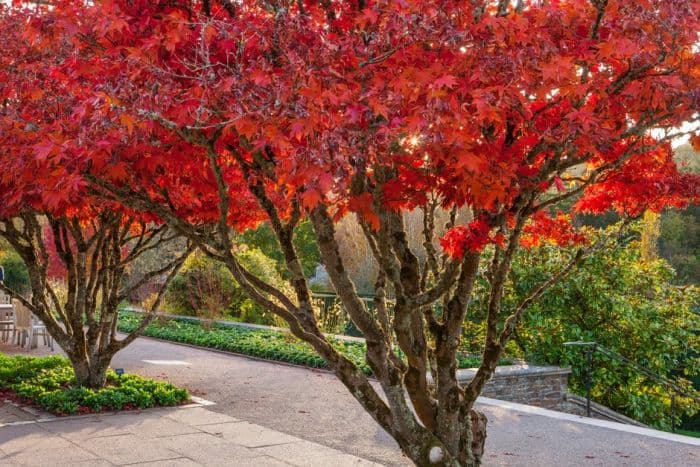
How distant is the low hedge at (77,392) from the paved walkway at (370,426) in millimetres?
654

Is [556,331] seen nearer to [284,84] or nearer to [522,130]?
[522,130]

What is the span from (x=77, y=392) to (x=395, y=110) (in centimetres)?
610

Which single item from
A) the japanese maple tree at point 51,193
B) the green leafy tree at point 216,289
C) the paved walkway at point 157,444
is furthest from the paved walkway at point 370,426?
the green leafy tree at point 216,289

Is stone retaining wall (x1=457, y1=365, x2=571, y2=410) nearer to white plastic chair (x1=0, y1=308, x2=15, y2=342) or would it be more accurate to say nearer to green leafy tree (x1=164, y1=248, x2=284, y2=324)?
green leafy tree (x1=164, y1=248, x2=284, y2=324)

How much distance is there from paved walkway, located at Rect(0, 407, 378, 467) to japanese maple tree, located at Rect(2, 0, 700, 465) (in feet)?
5.84

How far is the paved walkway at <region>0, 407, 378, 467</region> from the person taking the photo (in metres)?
6.06

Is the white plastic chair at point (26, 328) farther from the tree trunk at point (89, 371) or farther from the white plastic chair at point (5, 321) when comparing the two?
the tree trunk at point (89, 371)

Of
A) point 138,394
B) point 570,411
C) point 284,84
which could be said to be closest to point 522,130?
point 284,84

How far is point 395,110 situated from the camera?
3.51 meters

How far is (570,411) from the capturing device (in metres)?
10.5

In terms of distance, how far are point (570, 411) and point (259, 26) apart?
330 inches

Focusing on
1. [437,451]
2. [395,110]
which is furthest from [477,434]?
[395,110]

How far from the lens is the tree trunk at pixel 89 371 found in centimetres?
858

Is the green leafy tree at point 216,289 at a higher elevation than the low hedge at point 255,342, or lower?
higher
